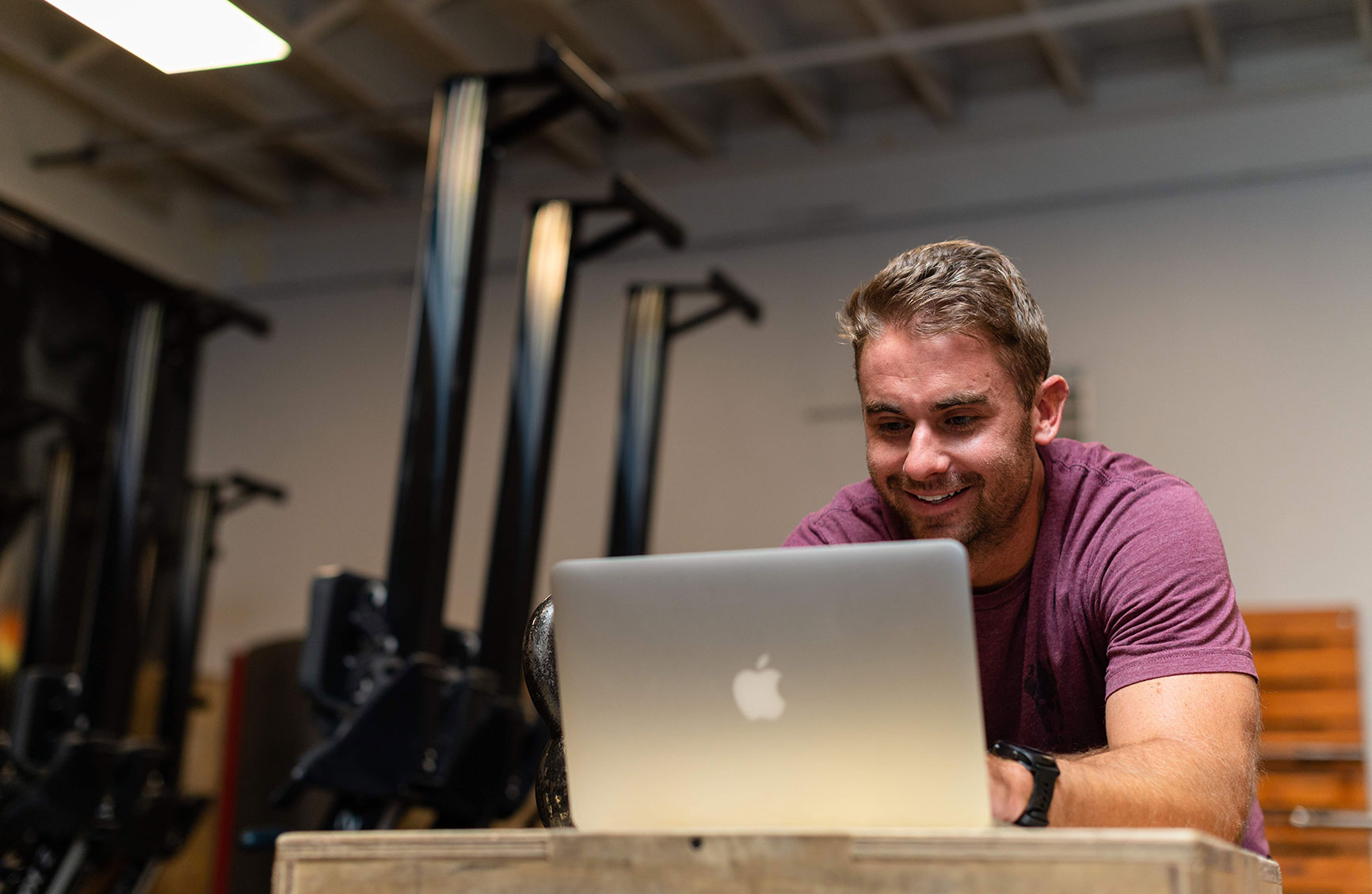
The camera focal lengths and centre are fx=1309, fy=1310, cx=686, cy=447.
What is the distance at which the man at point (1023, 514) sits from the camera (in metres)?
1.38

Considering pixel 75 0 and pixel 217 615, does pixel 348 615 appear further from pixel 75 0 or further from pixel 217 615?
pixel 217 615

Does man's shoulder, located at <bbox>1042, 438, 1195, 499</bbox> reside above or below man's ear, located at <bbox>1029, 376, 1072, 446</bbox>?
below

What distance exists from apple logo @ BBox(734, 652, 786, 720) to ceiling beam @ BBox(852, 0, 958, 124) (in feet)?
14.0

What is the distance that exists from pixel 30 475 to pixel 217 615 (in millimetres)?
1120

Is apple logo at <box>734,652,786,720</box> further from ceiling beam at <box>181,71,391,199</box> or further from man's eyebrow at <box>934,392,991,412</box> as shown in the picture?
ceiling beam at <box>181,71,391,199</box>

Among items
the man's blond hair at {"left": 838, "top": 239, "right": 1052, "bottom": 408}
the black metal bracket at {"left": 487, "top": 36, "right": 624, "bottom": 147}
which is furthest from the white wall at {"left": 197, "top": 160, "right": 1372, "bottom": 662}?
the man's blond hair at {"left": 838, "top": 239, "right": 1052, "bottom": 408}

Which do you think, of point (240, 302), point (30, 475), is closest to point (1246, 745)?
point (30, 475)

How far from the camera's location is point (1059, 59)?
5.11 metres

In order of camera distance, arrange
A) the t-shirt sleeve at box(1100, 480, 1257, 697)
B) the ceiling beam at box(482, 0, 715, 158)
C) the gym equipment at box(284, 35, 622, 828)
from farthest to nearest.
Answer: the ceiling beam at box(482, 0, 715, 158)
the gym equipment at box(284, 35, 622, 828)
the t-shirt sleeve at box(1100, 480, 1257, 697)

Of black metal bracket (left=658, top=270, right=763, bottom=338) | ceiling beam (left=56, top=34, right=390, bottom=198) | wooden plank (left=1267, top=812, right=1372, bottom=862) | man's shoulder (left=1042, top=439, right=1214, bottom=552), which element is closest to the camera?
man's shoulder (left=1042, top=439, right=1214, bottom=552)

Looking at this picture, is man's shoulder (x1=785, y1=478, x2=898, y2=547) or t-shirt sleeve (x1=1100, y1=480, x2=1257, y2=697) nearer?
t-shirt sleeve (x1=1100, y1=480, x2=1257, y2=697)

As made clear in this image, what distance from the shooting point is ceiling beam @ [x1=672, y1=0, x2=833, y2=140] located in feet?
16.5

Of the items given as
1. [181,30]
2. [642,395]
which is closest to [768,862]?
[181,30]

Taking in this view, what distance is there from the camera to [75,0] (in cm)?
338
